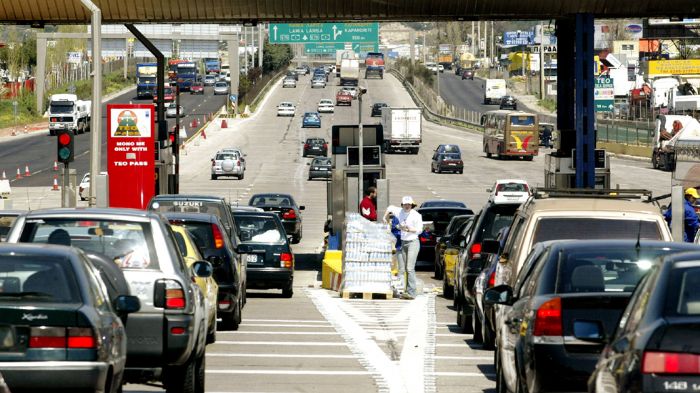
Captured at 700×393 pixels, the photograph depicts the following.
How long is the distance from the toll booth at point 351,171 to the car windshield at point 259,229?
5.18 m

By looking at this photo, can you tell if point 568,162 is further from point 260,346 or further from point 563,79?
point 260,346

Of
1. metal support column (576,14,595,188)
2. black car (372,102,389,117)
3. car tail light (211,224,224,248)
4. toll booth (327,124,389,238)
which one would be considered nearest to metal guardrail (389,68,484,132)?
black car (372,102,389,117)

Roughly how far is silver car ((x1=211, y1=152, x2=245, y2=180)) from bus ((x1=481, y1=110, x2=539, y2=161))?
18184 millimetres

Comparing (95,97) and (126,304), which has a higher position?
(95,97)

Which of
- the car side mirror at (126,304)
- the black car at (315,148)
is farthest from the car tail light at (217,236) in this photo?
the black car at (315,148)

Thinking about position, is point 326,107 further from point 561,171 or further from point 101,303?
point 101,303

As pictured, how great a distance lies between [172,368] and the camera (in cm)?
1252

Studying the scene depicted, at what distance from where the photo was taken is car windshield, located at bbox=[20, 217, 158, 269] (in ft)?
41.4

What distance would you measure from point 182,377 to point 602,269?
11.7 feet

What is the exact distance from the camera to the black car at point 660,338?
689 centimetres

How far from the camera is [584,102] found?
1390 inches

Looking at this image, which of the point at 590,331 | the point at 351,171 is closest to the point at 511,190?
the point at 351,171

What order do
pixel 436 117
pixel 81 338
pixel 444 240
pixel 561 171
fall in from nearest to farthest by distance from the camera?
pixel 81 338 → pixel 444 240 → pixel 561 171 → pixel 436 117

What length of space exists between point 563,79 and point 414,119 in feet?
166
